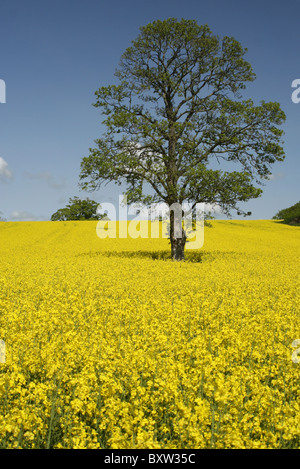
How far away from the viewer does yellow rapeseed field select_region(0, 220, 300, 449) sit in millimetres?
3590

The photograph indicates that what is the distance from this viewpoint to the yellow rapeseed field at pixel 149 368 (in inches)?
141

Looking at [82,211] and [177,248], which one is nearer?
[177,248]

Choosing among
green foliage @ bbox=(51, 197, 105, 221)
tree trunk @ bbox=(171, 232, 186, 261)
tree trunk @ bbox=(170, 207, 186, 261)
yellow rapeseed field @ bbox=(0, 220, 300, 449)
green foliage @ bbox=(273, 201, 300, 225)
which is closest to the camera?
yellow rapeseed field @ bbox=(0, 220, 300, 449)

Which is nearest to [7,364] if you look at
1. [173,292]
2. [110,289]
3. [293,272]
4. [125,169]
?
[110,289]

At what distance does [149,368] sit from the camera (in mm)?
4836

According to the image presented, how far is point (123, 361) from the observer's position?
15.7 feet

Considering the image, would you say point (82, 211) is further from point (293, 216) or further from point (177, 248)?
point (177, 248)

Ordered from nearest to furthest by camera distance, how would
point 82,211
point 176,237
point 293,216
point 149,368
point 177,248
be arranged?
point 149,368 → point 176,237 → point 177,248 → point 293,216 → point 82,211

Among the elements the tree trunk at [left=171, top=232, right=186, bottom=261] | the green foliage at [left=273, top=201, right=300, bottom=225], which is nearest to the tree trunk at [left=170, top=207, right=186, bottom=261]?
the tree trunk at [left=171, top=232, right=186, bottom=261]

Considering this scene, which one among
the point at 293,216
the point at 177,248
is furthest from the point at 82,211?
the point at 177,248

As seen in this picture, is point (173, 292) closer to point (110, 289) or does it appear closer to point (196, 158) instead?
point (110, 289)

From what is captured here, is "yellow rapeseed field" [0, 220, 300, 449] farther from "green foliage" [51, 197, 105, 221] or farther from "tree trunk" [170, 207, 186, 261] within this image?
"green foliage" [51, 197, 105, 221]

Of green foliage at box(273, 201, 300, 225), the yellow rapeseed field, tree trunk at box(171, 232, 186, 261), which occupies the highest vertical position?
green foliage at box(273, 201, 300, 225)
